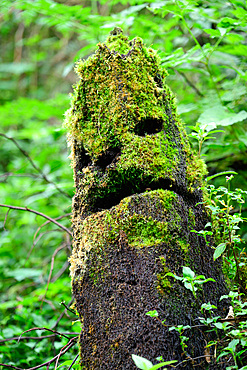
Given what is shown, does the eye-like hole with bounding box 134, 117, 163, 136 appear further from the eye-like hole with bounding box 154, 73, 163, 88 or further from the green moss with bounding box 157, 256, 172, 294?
the green moss with bounding box 157, 256, 172, 294

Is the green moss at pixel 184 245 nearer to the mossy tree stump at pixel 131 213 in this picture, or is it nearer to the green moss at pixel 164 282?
the mossy tree stump at pixel 131 213

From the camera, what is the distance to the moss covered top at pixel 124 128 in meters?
1.62

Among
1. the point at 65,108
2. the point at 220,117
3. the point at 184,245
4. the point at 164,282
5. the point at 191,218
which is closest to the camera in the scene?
the point at 164,282

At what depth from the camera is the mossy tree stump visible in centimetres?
138

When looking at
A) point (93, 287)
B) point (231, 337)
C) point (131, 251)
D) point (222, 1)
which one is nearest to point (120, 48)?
point (131, 251)

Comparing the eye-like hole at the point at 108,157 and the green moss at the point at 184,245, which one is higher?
the eye-like hole at the point at 108,157

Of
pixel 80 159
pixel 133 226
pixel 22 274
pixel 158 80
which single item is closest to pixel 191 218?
pixel 133 226

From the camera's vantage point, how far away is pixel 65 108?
16.0 feet

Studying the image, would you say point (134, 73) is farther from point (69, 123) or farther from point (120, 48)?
point (69, 123)

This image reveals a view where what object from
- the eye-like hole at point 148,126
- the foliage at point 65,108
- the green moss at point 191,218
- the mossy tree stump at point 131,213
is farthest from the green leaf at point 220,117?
the green moss at point 191,218

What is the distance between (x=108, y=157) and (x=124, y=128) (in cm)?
18

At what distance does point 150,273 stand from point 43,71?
9.12 meters

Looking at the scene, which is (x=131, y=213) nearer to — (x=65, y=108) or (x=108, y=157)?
(x=108, y=157)

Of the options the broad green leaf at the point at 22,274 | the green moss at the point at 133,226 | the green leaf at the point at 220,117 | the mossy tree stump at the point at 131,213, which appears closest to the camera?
the mossy tree stump at the point at 131,213
